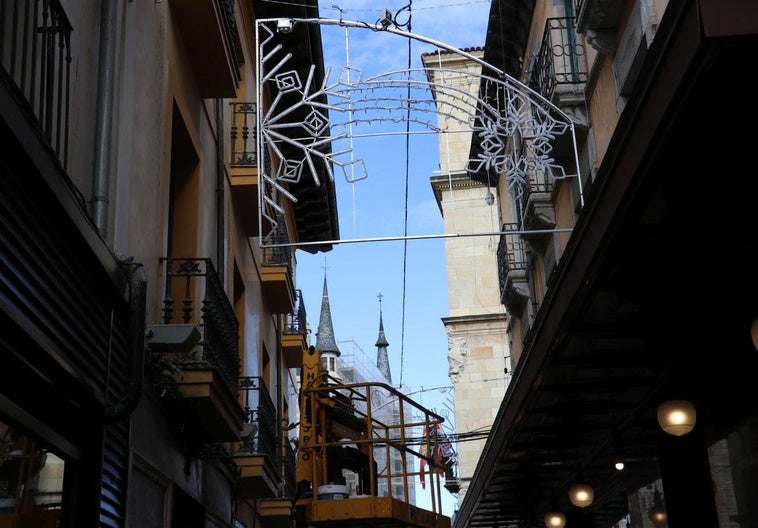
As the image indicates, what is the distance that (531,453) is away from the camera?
15.4m

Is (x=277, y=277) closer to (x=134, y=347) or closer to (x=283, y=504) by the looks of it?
(x=283, y=504)

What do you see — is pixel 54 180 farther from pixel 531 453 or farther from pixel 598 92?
pixel 598 92

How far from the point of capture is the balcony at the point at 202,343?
9.55m

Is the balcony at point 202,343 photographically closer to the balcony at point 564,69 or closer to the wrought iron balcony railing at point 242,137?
the wrought iron balcony railing at point 242,137

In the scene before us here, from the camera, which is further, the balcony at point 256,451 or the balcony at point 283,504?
the balcony at point 283,504

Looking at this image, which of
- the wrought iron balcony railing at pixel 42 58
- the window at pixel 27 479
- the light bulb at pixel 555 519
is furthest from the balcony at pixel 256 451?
the wrought iron balcony railing at pixel 42 58

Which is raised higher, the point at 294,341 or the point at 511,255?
the point at 511,255

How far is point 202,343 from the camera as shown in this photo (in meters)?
10.6

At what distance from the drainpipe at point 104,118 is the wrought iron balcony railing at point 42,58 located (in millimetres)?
647

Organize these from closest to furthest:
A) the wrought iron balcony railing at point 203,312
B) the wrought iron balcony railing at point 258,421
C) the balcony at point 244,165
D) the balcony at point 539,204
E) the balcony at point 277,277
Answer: the wrought iron balcony railing at point 203,312 < the wrought iron balcony railing at point 258,421 < the balcony at point 244,165 < the balcony at point 277,277 < the balcony at point 539,204

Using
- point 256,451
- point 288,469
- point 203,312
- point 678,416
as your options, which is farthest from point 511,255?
point 203,312

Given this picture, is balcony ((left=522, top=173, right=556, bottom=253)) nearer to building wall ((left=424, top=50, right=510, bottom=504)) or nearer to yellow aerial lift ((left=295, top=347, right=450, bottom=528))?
yellow aerial lift ((left=295, top=347, right=450, bottom=528))

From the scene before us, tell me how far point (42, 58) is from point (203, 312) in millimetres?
4759

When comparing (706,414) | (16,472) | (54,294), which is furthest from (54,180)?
(706,414)
